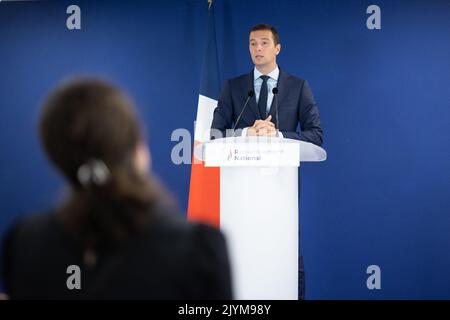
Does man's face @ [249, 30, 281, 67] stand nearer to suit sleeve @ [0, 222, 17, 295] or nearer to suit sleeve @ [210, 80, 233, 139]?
suit sleeve @ [210, 80, 233, 139]

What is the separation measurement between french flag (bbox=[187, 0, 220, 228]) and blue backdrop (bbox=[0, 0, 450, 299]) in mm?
245

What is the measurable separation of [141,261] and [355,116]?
3951 millimetres

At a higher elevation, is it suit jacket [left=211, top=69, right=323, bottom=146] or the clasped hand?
suit jacket [left=211, top=69, right=323, bottom=146]

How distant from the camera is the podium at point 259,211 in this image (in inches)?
105

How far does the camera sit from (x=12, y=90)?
5.23 meters

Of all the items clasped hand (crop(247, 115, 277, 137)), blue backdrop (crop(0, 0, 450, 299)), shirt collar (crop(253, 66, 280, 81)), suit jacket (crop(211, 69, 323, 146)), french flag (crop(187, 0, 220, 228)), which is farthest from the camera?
blue backdrop (crop(0, 0, 450, 299))

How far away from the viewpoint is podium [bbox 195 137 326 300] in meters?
2.66

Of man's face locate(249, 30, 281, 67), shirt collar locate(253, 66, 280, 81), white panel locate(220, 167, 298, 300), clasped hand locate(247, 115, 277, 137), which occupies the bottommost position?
white panel locate(220, 167, 298, 300)

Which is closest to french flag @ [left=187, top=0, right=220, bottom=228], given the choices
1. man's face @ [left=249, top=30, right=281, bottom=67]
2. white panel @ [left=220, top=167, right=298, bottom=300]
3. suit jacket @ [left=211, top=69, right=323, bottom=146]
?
suit jacket @ [left=211, top=69, right=323, bottom=146]

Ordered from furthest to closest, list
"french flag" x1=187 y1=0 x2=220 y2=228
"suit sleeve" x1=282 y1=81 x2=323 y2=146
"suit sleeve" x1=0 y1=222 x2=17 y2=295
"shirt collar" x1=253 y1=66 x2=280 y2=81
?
"french flag" x1=187 y1=0 x2=220 y2=228, "shirt collar" x1=253 y1=66 x2=280 y2=81, "suit sleeve" x1=282 y1=81 x2=323 y2=146, "suit sleeve" x1=0 y1=222 x2=17 y2=295

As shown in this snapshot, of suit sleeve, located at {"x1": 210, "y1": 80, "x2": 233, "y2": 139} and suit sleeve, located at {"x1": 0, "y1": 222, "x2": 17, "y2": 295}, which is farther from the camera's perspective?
suit sleeve, located at {"x1": 210, "y1": 80, "x2": 233, "y2": 139}

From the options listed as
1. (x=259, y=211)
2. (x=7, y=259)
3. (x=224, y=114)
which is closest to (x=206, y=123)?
(x=224, y=114)

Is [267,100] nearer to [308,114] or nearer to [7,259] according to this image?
[308,114]
